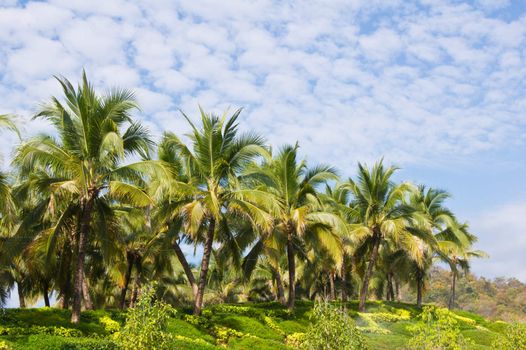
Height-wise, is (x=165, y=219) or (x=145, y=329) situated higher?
(x=165, y=219)

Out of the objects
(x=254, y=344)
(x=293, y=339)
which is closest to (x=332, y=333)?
(x=254, y=344)

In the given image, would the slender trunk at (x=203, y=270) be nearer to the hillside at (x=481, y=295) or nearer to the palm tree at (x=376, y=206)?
the palm tree at (x=376, y=206)

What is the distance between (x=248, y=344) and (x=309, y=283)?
2244 centimetres

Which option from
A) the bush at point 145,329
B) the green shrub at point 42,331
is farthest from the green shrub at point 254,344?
the bush at point 145,329

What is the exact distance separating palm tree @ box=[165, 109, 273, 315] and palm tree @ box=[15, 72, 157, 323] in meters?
3.04

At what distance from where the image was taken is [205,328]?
65.6 feet

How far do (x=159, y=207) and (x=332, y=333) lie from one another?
39.6 feet

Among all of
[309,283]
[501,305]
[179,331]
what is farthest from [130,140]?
[501,305]

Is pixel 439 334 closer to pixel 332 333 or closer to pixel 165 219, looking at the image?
pixel 332 333

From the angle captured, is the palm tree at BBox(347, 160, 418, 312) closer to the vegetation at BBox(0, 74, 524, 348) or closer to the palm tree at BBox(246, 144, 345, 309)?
the vegetation at BBox(0, 74, 524, 348)

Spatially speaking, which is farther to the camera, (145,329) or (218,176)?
(218,176)

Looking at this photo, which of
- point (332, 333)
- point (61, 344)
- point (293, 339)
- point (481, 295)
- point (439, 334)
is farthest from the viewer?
point (481, 295)

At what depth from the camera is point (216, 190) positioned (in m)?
22.2

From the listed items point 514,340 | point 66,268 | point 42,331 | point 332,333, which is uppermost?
point 66,268
